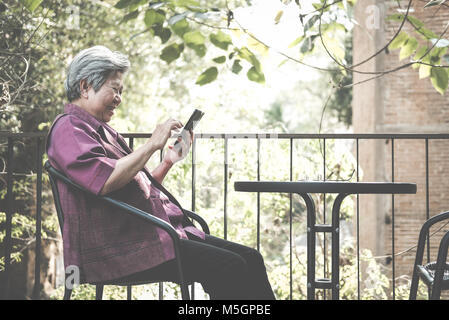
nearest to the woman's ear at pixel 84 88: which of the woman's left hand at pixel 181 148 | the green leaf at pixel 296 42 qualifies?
the woman's left hand at pixel 181 148

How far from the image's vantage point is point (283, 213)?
5559mm

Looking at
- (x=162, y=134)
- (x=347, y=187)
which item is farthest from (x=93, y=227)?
(x=347, y=187)

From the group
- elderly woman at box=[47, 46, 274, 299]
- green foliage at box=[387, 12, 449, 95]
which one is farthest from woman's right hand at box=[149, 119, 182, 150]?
green foliage at box=[387, 12, 449, 95]

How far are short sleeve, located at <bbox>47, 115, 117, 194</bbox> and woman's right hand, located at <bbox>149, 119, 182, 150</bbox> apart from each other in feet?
0.47

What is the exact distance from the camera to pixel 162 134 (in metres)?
1.79

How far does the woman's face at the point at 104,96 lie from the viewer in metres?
1.94

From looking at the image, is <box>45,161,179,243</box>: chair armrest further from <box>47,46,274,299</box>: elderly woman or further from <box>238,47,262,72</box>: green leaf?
<box>238,47,262,72</box>: green leaf

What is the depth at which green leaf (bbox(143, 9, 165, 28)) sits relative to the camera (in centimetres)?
268

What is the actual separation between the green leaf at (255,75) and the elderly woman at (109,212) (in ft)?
3.31

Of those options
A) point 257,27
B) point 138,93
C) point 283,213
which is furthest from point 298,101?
point 257,27

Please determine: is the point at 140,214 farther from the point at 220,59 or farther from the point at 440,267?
the point at 220,59

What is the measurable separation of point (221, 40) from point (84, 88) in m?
1.07

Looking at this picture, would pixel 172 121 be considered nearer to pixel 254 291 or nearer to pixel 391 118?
pixel 254 291
